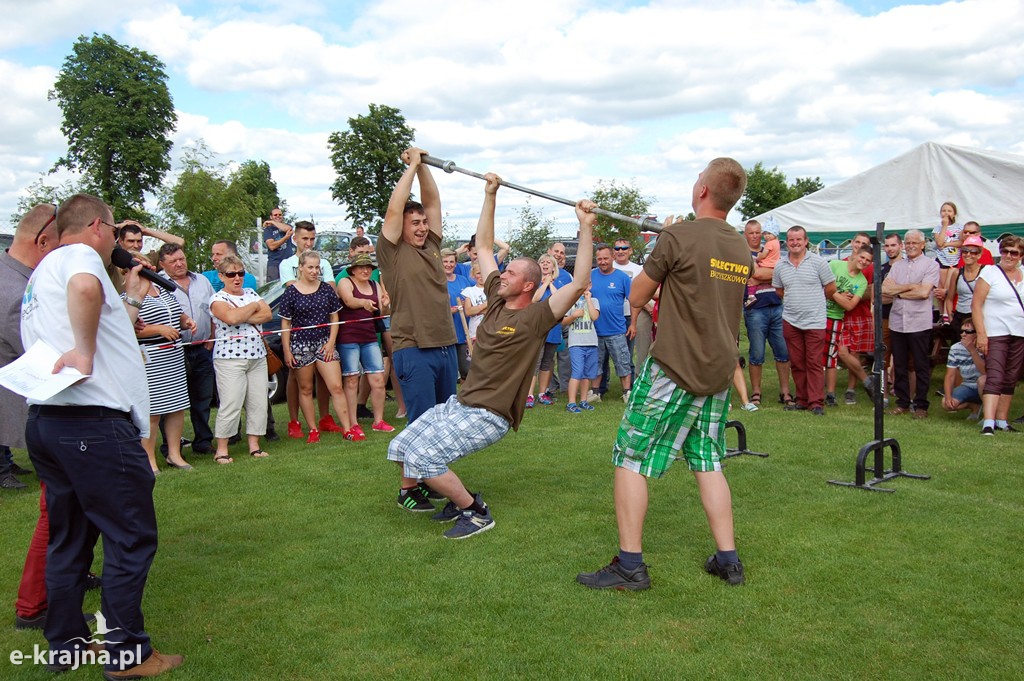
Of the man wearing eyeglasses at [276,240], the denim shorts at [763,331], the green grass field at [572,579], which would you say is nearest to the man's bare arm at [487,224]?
the green grass field at [572,579]

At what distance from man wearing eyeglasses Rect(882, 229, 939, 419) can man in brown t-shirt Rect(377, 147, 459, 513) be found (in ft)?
19.7

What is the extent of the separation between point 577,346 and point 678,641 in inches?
256

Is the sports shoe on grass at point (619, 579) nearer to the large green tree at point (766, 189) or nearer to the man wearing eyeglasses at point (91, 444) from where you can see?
the man wearing eyeglasses at point (91, 444)

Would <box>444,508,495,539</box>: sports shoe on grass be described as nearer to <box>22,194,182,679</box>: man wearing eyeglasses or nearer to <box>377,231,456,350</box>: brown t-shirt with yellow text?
<box>377,231,456,350</box>: brown t-shirt with yellow text

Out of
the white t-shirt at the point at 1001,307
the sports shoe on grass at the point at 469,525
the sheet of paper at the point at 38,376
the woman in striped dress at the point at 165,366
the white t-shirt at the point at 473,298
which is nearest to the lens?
the sheet of paper at the point at 38,376

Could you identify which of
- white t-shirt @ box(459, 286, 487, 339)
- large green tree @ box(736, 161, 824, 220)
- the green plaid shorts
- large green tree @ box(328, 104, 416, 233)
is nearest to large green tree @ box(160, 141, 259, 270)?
large green tree @ box(328, 104, 416, 233)

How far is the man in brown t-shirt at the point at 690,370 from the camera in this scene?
13.5 feet

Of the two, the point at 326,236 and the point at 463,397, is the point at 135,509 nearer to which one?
the point at 463,397

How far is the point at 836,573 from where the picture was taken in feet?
14.3

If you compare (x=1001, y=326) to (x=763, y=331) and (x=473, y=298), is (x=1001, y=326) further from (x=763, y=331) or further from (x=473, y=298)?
(x=473, y=298)

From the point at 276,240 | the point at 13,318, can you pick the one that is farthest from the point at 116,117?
the point at 13,318

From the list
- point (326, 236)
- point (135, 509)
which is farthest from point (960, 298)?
point (326, 236)

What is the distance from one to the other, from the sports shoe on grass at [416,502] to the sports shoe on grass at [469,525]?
49 centimetres

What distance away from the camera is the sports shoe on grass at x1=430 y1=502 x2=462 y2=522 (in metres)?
5.50
